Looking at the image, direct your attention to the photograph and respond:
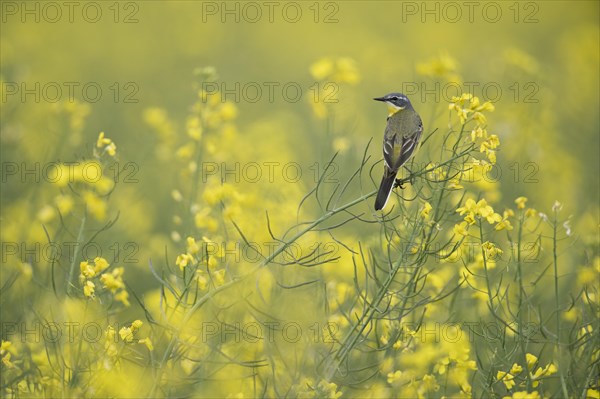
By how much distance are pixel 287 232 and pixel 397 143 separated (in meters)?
1.27

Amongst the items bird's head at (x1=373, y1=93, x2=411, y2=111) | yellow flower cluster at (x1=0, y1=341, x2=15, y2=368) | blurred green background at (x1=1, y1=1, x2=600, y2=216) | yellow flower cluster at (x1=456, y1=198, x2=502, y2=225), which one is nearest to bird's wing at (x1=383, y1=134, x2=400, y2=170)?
blurred green background at (x1=1, y1=1, x2=600, y2=216)

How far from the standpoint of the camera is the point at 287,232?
13.0ft

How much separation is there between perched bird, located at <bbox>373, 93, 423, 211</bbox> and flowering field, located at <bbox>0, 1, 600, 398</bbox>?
0.10m

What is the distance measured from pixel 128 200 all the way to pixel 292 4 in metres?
12.9

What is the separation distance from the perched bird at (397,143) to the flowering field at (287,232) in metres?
0.10

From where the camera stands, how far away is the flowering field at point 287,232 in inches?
151

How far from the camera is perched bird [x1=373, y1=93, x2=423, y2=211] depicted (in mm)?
4422

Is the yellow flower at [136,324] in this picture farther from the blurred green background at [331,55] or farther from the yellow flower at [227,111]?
the yellow flower at [227,111]

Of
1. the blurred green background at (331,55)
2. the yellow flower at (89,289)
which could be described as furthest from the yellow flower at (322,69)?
the yellow flower at (89,289)

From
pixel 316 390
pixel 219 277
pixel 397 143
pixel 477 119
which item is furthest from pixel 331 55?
pixel 316 390

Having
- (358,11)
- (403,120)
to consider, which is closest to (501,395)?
(403,120)

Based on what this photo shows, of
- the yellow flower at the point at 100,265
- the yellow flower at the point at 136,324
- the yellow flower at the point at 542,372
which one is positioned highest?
the yellow flower at the point at 100,265

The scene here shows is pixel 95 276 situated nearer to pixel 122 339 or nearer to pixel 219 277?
pixel 122 339

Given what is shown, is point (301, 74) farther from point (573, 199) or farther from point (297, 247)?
point (297, 247)
